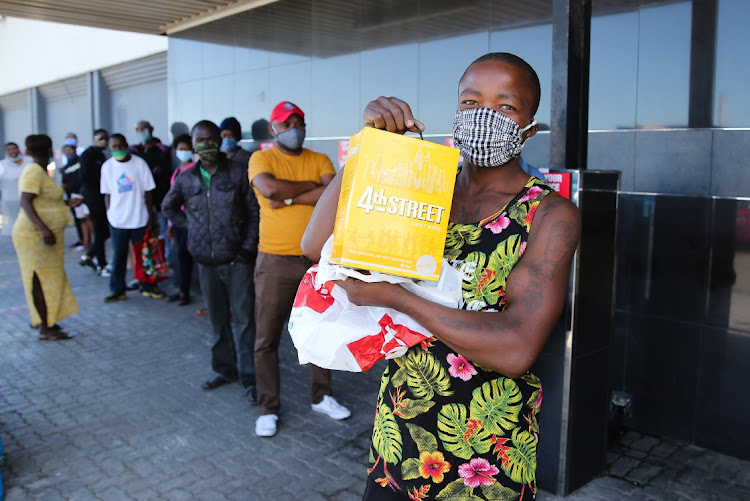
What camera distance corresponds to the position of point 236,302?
17.2 ft

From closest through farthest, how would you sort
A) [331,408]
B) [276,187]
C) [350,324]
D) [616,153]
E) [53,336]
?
[350,324] → [276,187] → [616,153] → [331,408] → [53,336]

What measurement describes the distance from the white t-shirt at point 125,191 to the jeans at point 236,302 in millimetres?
3835

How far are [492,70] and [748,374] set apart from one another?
3.45 metres

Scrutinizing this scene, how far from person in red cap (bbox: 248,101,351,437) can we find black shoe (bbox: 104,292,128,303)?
16.1 ft

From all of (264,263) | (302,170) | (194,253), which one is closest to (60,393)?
(194,253)

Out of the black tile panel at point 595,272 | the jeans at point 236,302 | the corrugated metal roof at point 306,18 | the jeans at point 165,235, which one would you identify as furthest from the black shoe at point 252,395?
the jeans at point 165,235

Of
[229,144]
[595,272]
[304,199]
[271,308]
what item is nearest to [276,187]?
[304,199]

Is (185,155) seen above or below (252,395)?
above

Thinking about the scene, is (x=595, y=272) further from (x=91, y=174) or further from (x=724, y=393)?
(x=91, y=174)

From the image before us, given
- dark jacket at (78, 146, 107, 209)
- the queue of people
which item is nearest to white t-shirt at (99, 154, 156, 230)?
dark jacket at (78, 146, 107, 209)

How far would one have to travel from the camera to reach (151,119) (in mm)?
13688

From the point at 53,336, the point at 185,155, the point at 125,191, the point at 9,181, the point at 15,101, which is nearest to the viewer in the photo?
the point at 53,336

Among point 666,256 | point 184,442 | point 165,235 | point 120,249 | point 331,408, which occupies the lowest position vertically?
point 184,442

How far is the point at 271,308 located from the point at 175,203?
156cm
